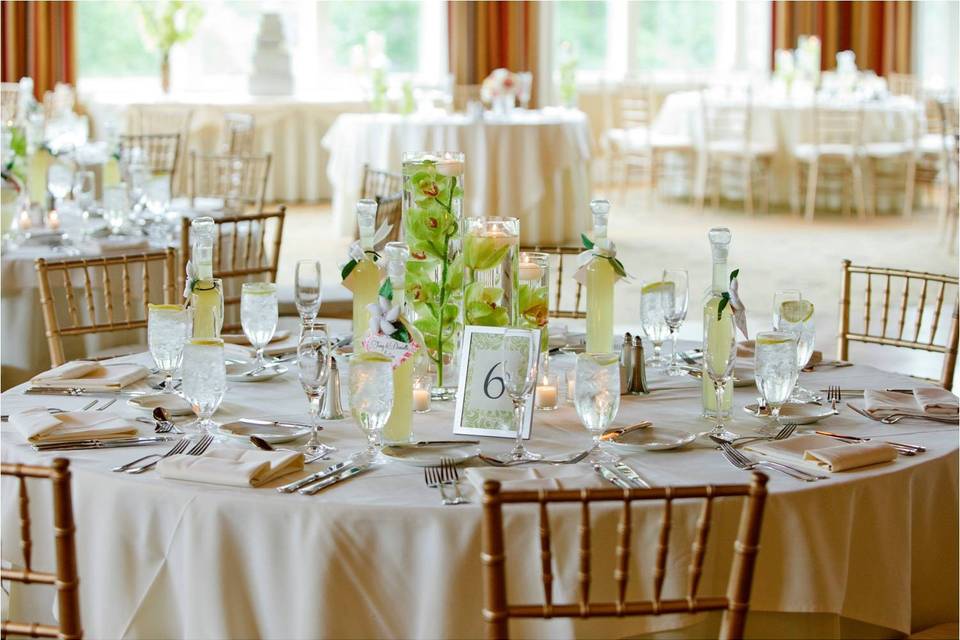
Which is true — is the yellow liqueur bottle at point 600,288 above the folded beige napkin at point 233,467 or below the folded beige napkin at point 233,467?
above

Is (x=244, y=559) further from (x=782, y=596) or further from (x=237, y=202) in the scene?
(x=237, y=202)

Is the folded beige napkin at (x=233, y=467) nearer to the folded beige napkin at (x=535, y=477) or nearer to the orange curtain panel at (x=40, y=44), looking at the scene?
the folded beige napkin at (x=535, y=477)

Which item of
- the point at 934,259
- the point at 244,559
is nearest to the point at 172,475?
the point at 244,559

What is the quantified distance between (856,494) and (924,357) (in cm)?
399

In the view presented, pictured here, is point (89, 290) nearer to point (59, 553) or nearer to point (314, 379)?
point (314, 379)

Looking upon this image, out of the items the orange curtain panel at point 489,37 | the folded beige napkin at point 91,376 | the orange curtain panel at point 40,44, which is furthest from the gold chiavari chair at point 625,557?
the orange curtain panel at point 489,37

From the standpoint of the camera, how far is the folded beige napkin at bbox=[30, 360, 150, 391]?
8.29ft

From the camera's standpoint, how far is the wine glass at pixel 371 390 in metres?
1.98

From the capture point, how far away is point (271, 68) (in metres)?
10.6

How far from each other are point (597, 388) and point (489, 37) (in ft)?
32.3

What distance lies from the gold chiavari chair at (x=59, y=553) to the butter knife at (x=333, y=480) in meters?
0.35

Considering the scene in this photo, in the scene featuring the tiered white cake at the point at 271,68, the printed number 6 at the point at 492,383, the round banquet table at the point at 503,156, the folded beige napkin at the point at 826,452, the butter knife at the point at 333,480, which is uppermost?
the tiered white cake at the point at 271,68

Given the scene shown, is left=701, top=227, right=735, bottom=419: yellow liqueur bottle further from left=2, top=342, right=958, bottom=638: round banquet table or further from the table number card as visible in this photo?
the table number card

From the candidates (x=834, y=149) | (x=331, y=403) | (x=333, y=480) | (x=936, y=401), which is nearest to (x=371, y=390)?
(x=333, y=480)
